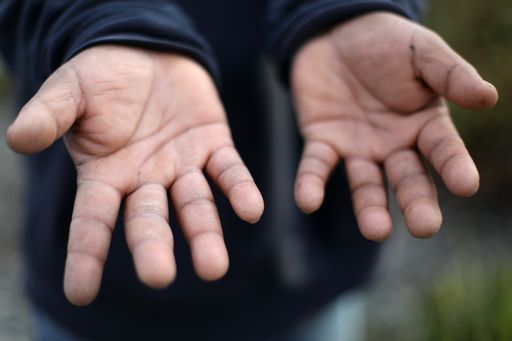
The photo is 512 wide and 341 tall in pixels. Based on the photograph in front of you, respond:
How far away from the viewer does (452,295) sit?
6.94 feet

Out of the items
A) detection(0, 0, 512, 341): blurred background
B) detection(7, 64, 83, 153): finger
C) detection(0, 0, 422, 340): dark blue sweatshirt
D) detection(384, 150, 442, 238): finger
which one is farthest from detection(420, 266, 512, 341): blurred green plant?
detection(7, 64, 83, 153): finger

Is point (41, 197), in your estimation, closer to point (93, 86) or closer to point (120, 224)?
point (120, 224)

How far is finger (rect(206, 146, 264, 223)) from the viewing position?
1.05 meters

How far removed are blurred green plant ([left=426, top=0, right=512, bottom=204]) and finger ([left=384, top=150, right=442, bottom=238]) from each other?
6.38ft

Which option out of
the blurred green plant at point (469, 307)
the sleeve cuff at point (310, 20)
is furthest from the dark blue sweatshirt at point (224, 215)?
the blurred green plant at point (469, 307)

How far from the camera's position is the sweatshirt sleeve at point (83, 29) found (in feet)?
3.87

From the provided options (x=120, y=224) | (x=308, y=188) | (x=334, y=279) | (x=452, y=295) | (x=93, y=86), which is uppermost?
(x=93, y=86)

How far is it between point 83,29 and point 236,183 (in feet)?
1.26

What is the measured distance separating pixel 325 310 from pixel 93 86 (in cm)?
88

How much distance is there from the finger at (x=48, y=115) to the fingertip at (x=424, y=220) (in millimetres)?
Answer: 548

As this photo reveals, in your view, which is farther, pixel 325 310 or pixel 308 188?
pixel 325 310

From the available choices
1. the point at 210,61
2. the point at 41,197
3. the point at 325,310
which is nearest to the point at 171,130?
the point at 210,61

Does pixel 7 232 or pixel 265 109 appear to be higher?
pixel 265 109

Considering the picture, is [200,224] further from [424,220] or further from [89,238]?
[424,220]
